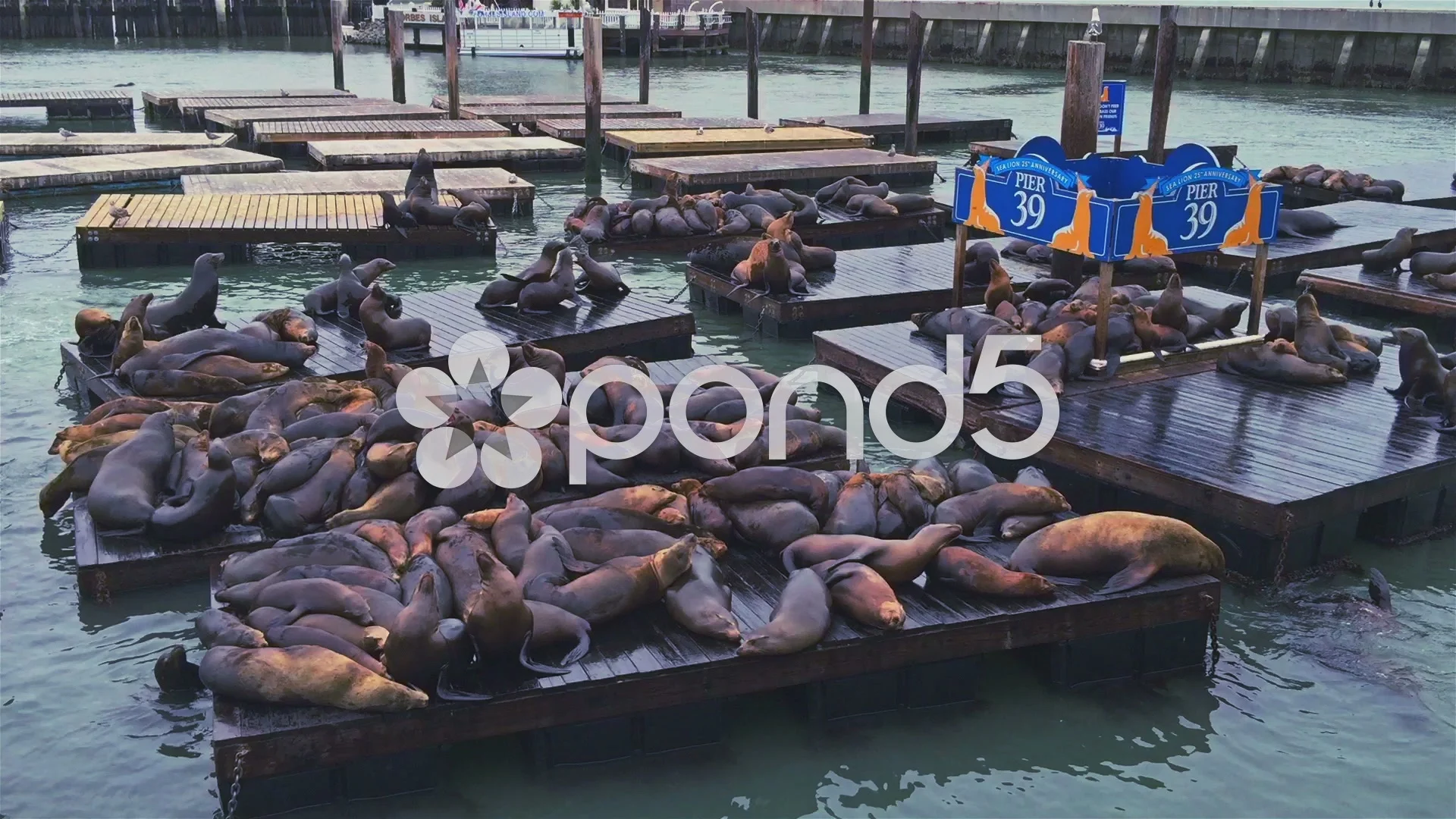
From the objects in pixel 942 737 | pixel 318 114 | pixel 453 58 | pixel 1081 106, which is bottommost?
pixel 942 737

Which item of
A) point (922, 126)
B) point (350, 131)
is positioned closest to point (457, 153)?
point (350, 131)

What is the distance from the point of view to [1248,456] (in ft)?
22.2

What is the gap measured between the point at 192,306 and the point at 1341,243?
10564 mm

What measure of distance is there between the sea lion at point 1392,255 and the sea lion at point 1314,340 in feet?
12.0

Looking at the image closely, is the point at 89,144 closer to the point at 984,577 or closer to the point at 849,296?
the point at 849,296

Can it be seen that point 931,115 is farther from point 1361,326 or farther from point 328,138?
point 1361,326

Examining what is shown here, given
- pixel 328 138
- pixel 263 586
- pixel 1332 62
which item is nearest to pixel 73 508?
pixel 263 586

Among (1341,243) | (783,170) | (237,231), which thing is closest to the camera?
(237,231)

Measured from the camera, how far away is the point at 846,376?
8844 millimetres

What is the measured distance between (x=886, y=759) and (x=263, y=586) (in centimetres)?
247

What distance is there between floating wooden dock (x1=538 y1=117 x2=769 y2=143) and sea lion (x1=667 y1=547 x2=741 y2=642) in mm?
16807

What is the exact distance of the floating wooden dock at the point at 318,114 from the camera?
21953mm

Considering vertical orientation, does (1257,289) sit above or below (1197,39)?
below

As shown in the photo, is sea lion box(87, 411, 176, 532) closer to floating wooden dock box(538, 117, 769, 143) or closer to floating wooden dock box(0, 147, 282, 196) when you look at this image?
floating wooden dock box(0, 147, 282, 196)
